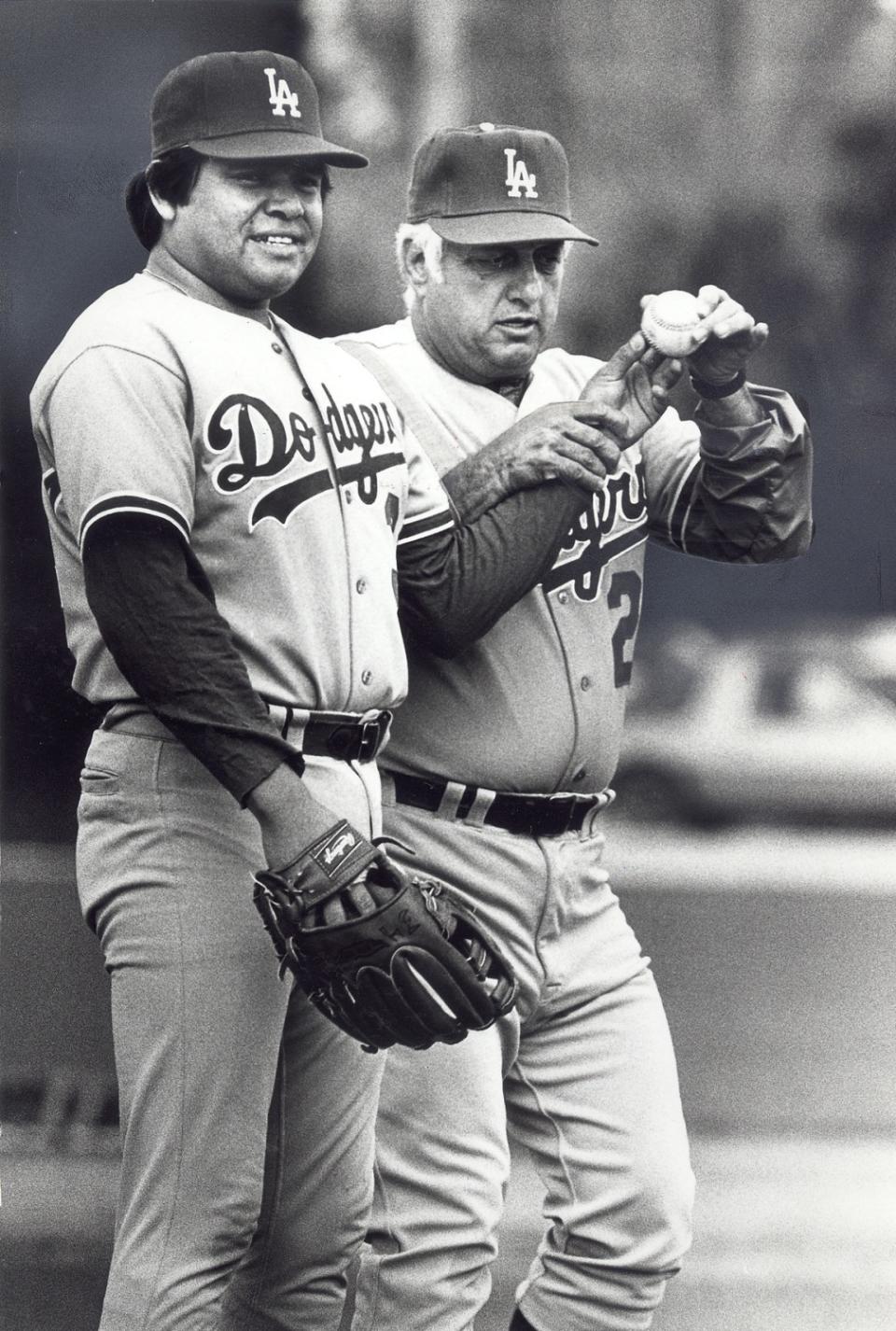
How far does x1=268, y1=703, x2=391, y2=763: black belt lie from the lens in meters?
2.19

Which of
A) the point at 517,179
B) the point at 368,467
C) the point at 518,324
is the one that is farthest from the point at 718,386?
the point at 368,467

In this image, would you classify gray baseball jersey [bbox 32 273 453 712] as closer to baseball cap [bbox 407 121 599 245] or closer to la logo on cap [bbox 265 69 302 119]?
la logo on cap [bbox 265 69 302 119]

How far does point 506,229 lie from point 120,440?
854 mm

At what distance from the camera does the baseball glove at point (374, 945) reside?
2.04 m

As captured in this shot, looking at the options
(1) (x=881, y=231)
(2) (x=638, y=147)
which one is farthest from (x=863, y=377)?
(2) (x=638, y=147)

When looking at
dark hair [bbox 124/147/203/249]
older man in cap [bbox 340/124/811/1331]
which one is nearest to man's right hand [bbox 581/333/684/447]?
older man in cap [bbox 340/124/811/1331]

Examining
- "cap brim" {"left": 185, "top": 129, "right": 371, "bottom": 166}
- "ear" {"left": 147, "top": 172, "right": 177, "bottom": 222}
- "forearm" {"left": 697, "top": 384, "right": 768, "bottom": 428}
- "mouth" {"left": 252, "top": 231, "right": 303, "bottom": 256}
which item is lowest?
"forearm" {"left": 697, "top": 384, "right": 768, "bottom": 428}

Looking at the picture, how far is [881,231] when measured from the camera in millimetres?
3131

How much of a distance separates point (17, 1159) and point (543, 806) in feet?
3.62

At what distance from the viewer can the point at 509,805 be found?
2648 millimetres

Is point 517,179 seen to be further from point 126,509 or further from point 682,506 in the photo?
point 126,509

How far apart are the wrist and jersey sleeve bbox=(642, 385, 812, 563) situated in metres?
0.05

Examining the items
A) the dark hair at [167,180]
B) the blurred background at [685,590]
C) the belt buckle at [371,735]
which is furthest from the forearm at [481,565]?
the blurred background at [685,590]

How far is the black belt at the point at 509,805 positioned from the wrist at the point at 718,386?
0.64 metres
